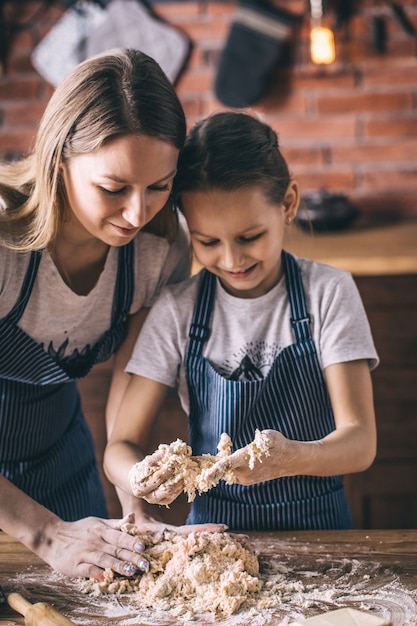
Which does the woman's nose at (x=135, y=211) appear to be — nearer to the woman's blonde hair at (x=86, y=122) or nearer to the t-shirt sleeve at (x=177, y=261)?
the woman's blonde hair at (x=86, y=122)

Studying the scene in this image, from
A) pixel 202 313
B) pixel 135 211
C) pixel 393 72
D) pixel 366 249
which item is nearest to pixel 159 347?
pixel 202 313

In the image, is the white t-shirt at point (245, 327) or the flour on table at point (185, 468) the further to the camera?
the white t-shirt at point (245, 327)

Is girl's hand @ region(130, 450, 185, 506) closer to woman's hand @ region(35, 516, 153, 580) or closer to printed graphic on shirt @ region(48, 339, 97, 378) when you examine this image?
woman's hand @ region(35, 516, 153, 580)

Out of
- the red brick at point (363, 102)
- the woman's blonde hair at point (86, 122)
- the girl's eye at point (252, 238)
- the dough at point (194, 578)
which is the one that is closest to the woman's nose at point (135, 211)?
the woman's blonde hair at point (86, 122)

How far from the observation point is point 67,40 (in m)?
3.08

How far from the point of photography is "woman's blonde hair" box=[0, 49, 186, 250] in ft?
4.17

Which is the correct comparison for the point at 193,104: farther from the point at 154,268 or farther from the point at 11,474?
the point at 11,474

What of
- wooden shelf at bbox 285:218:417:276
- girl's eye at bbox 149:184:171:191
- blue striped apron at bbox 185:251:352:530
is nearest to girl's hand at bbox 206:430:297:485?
blue striped apron at bbox 185:251:352:530

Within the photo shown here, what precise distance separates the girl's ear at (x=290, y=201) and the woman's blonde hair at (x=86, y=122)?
263mm

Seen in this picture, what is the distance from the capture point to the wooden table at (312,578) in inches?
44.3

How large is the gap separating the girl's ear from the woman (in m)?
0.23

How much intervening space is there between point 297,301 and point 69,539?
24.8 inches

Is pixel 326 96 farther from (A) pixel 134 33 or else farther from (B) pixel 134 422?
(B) pixel 134 422

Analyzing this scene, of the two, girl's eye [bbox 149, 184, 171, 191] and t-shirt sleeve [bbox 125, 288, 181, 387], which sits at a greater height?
girl's eye [bbox 149, 184, 171, 191]
